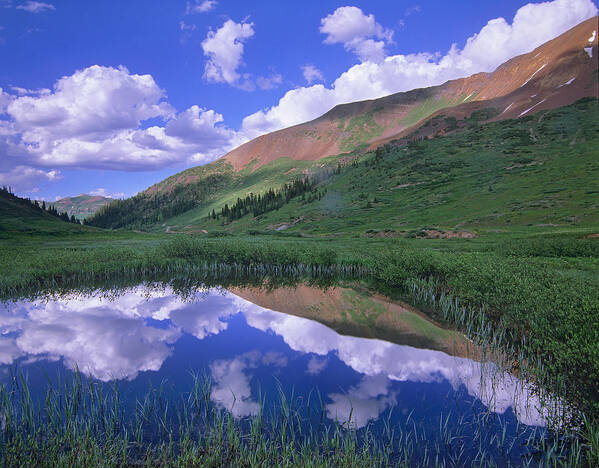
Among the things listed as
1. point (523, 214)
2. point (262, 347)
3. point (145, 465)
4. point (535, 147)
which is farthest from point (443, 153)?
point (145, 465)

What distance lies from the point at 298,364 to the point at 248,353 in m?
2.85

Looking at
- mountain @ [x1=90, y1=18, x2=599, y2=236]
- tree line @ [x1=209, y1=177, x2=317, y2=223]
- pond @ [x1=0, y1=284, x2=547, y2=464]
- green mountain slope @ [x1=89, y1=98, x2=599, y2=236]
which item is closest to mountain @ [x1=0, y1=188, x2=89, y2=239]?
mountain @ [x1=90, y1=18, x2=599, y2=236]

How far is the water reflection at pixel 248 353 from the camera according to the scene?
461 inches

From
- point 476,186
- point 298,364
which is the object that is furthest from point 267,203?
point 298,364

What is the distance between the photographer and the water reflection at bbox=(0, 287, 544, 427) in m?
11.7

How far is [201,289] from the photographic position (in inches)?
1240

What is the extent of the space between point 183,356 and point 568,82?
201m

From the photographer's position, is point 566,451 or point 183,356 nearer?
point 566,451

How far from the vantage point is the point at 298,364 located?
15141mm

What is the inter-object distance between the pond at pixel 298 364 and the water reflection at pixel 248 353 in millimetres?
67

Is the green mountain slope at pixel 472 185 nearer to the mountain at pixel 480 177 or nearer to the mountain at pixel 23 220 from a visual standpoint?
the mountain at pixel 480 177

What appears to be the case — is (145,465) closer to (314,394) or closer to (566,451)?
(314,394)

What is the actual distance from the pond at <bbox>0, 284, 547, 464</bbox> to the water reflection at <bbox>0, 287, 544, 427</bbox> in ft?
0.22

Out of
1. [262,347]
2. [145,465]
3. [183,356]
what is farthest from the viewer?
[262,347]
